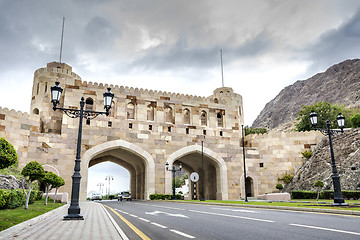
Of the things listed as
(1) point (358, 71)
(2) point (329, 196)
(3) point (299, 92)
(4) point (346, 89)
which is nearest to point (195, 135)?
(2) point (329, 196)

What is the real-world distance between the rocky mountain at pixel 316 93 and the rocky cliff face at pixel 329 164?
69701mm

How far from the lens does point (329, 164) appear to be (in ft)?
101

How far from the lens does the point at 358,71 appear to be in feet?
366

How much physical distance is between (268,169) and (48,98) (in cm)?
2560

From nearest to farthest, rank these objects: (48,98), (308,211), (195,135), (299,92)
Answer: (308,211) < (48,98) < (195,135) < (299,92)

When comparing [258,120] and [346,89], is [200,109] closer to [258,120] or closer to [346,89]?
[346,89]

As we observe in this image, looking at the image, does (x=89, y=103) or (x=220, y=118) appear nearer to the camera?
(x=89, y=103)

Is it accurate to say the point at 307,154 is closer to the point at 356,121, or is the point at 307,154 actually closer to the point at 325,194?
the point at 325,194

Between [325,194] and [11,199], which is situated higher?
[11,199]

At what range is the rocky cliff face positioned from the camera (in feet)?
89.9

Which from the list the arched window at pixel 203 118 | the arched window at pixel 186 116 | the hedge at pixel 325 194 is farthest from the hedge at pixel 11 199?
the arched window at pixel 203 118

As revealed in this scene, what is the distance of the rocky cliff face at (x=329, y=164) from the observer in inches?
1078

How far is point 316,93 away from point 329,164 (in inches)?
4113

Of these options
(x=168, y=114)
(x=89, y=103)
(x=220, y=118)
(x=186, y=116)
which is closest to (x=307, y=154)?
(x=220, y=118)
